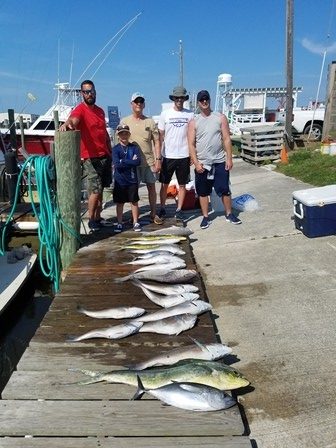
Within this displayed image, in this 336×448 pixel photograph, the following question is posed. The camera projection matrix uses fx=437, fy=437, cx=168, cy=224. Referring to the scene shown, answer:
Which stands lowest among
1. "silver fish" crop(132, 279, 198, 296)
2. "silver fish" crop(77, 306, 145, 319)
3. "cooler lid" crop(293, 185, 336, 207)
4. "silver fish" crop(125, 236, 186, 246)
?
"silver fish" crop(77, 306, 145, 319)

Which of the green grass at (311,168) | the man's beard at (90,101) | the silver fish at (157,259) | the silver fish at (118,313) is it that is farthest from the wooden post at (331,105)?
the silver fish at (118,313)

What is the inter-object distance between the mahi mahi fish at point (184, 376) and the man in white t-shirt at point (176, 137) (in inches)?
152

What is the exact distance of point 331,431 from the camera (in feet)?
7.98

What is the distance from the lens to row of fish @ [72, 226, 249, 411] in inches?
100

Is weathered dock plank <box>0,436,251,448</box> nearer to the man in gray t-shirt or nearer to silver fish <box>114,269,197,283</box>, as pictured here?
silver fish <box>114,269,197,283</box>

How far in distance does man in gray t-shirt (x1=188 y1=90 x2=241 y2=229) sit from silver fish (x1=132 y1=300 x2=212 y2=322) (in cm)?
272

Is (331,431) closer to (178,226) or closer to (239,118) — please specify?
(178,226)

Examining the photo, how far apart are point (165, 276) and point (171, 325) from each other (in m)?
1.02

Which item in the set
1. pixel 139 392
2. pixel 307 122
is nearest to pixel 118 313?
pixel 139 392

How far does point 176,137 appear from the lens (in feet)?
20.2

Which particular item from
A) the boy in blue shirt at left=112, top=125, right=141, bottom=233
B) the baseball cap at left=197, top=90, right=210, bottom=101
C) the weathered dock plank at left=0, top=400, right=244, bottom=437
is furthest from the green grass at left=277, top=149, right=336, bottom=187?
the weathered dock plank at left=0, top=400, right=244, bottom=437

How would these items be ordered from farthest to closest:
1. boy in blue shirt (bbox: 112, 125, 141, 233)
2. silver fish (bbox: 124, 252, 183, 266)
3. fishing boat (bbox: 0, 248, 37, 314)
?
boy in blue shirt (bbox: 112, 125, 141, 233) < fishing boat (bbox: 0, 248, 37, 314) < silver fish (bbox: 124, 252, 183, 266)

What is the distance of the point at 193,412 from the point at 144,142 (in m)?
4.05

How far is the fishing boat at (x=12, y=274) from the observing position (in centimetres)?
545
